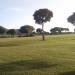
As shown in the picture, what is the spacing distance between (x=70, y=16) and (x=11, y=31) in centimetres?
4647

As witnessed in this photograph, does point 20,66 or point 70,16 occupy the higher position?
point 70,16

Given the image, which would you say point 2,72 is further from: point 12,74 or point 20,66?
point 20,66

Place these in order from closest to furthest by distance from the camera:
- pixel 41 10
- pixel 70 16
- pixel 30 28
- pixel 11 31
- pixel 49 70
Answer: pixel 49 70 < pixel 41 10 < pixel 70 16 < pixel 11 31 < pixel 30 28

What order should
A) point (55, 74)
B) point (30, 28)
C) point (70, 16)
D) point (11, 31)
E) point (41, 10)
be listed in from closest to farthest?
point (55, 74), point (41, 10), point (70, 16), point (11, 31), point (30, 28)

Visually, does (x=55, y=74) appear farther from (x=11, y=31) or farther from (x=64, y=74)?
(x=11, y=31)

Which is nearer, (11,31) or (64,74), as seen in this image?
(64,74)

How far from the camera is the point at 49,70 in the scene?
18125mm

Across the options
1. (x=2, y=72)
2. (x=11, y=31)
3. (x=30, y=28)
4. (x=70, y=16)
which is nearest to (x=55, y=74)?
(x=2, y=72)

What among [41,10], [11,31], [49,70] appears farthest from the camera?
[11,31]

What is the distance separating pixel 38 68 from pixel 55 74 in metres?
2.61

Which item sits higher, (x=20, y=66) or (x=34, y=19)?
(x=34, y=19)

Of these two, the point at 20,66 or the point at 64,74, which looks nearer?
the point at 64,74

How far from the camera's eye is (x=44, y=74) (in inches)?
663

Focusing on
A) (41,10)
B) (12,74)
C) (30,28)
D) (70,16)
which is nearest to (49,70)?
(12,74)
